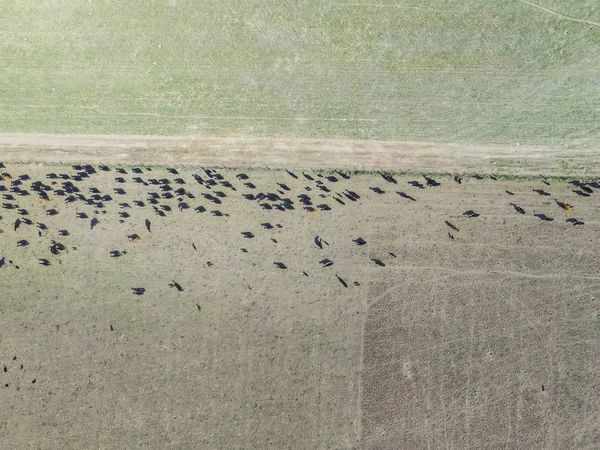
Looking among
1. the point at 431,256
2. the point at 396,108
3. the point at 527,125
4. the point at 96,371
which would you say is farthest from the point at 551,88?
the point at 96,371

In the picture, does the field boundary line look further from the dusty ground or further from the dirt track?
the dusty ground

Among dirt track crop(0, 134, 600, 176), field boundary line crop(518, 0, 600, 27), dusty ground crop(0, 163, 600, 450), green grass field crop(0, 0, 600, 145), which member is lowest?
dusty ground crop(0, 163, 600, 450)

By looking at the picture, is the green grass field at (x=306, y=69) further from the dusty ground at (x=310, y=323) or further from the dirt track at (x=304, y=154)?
the dusty ground at (x=310, y=323)

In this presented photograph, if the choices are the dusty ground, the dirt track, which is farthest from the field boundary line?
the dusty ground

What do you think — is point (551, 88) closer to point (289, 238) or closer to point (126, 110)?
point (289, 238)

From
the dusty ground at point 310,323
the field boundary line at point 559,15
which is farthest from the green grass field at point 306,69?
the dusty ground at point 310,323
